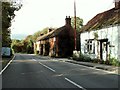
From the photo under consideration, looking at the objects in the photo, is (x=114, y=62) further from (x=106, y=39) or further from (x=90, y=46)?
(x=90, y=46)

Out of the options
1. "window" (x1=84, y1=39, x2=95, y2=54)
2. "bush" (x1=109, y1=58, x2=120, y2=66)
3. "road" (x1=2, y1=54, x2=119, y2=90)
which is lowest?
"road" (x1=2, y1=54, x2=119, y2=90)

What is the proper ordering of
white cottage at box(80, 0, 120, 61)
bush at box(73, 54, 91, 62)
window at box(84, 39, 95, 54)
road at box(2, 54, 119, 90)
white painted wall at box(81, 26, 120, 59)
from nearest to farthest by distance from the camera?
road at box(2, 54, 119, 90) → white painted wall at box(81, 26, 120, 59) → white cottage at box(80, 0, 120, 61) → bush at box(73, 54, 91, 62) → window at box(84, 39, 95, 54)

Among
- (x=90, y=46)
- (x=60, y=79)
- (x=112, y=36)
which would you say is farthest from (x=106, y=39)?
(x=60, y=79)

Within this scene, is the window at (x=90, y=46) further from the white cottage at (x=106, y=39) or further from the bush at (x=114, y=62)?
the bush at (x=114, y=62)

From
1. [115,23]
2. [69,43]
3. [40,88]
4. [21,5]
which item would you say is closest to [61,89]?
[40,88]

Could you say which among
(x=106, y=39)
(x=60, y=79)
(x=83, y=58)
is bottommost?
(x=60, y=79)

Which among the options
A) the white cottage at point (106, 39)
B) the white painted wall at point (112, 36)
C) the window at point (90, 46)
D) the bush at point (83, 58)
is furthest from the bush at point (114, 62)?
the window at point (90, 46)

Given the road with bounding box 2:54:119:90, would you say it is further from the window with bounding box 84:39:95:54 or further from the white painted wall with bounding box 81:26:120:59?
the window with bounding box 84:39:95:54

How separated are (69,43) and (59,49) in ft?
8.28

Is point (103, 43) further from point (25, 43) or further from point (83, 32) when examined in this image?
point (25, 43)

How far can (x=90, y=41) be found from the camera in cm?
4856

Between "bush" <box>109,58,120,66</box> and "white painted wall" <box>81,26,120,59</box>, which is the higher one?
"white painted wall" <box>81,26,120,59</box>

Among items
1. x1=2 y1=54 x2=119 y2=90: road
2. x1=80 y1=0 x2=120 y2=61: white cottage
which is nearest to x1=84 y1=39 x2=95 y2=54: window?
x1=80 y1=0 x2=120 y2=61: white cottage

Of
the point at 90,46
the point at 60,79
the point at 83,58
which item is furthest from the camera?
the point at 90,46
